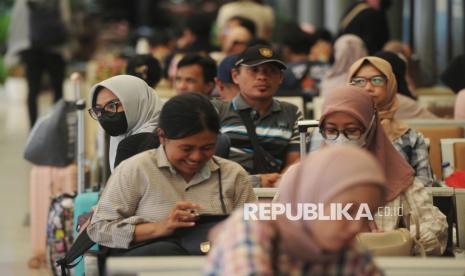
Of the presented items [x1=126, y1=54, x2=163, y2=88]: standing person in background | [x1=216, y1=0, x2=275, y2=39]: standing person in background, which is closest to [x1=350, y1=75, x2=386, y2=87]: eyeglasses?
[x1=126, y1=54, x2=163, y2=88]: standing person in background

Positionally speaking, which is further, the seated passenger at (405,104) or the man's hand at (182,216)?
the seated passenger at (405,104)

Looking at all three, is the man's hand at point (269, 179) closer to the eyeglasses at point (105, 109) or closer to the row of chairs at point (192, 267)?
the eyeglasses at point (105, 109)

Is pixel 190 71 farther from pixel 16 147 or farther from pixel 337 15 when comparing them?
pixel 337 15

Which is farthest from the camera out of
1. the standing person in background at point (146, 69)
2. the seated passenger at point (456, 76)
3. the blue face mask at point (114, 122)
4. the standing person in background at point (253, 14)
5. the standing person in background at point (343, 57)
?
the standing person in background at point (253, 14)

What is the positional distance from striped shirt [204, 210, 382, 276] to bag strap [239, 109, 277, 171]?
11.6 ft

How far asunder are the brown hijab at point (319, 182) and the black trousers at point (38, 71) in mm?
10376

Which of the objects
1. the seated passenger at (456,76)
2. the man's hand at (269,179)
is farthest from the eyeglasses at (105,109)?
the seated passenger at (456,76)

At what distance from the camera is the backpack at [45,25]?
13.9 meters

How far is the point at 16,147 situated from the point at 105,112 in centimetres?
1075

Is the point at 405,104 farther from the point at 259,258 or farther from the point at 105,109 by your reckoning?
the point at 259,258

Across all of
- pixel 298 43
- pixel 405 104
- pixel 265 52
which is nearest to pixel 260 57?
pixel 265 52

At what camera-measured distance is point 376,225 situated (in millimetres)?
5594

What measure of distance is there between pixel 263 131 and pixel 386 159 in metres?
1.69

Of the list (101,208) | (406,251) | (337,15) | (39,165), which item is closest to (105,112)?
(101,208)
